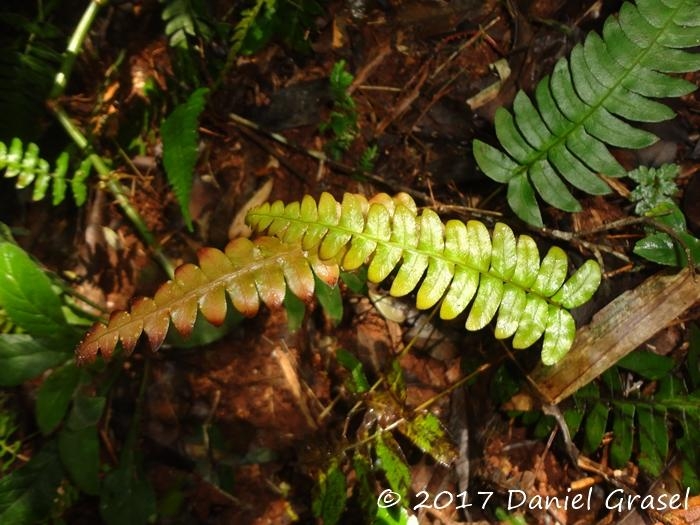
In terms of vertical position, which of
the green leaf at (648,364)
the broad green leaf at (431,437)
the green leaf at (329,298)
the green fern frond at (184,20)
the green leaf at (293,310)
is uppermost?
the green fern frond at (184,20)

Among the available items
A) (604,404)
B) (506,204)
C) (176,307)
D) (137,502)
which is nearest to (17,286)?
(176,307)

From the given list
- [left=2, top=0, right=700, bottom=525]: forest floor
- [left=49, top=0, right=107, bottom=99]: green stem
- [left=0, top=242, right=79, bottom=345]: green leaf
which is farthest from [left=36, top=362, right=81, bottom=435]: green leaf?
[left=49, top=0, right=107, bottom=99]: green stem

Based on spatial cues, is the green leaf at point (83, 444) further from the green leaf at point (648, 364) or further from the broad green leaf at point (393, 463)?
the green leaf at point (648, 364)

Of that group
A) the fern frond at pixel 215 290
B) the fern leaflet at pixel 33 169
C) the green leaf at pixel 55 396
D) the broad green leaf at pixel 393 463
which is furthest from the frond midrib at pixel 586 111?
the green leaf at pixel 55 396

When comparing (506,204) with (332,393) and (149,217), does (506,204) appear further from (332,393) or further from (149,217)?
(149,217)

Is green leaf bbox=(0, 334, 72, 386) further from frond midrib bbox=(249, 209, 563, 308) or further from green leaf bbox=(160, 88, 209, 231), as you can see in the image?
frond midrib bbox=(249, 209, 563, 308)
